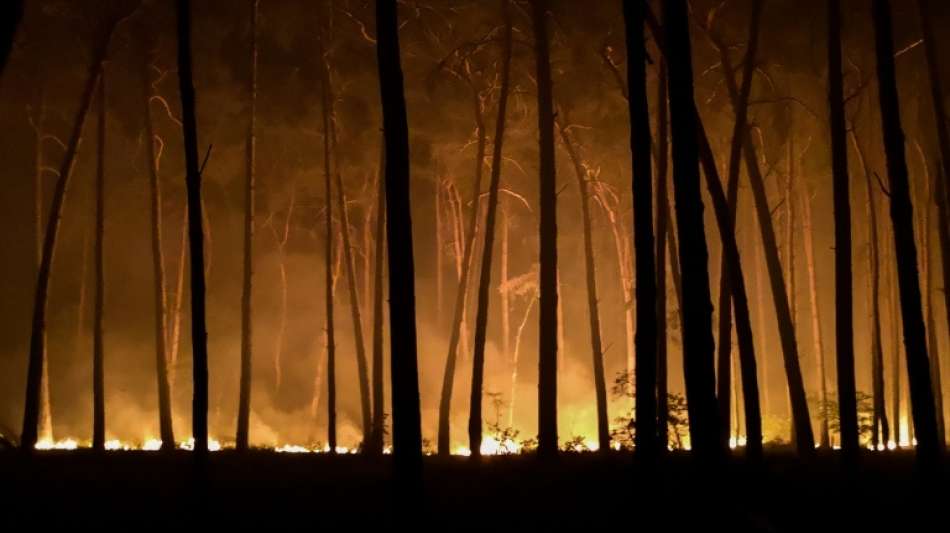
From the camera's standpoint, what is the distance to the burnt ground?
7812 millimetres

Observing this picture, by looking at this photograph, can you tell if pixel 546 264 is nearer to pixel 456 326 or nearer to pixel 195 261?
pixel 456 326

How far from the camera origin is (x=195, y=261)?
332 inches

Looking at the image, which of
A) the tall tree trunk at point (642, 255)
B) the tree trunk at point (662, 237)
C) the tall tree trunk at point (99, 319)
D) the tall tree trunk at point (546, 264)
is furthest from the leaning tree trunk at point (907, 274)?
the tall tree trunk at point (99, 319)

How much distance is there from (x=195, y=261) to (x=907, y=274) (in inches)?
319

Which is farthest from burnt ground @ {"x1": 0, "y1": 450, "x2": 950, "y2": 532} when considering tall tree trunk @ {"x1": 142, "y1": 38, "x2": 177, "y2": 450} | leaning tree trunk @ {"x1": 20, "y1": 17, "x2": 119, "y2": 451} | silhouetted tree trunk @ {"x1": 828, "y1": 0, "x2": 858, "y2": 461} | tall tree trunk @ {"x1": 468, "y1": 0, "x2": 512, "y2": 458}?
tall tree trunk @ {"x1": 142, "y1": 38, "x2": 177, "y2": 450}

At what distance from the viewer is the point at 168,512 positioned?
27.7 feet

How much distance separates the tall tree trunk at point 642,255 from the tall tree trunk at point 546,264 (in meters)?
4.44

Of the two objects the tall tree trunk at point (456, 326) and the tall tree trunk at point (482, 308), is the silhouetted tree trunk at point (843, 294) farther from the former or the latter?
the tall tree trunk at point (456, 326)

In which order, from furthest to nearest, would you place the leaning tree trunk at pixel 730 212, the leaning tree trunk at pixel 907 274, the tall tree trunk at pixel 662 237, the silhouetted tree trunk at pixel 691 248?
the tall tree trunk at pixel 662 237, the leaning tree trunk at pixel 730 212, the leaning tree trunk at pixel 907 274, the silhouetted tree trunk at pixel 691 248

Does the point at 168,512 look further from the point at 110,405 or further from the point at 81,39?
the point at 110,405

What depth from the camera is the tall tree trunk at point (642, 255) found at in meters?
8.45

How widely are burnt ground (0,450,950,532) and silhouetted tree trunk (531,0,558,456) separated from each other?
138cm

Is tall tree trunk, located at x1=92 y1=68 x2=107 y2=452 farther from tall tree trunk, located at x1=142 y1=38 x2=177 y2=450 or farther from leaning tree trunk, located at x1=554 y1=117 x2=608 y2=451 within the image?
leaning tree trunk, located at x1=554 y1=117 x2=608 y2=451

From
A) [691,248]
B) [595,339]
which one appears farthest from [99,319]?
[691,248]
